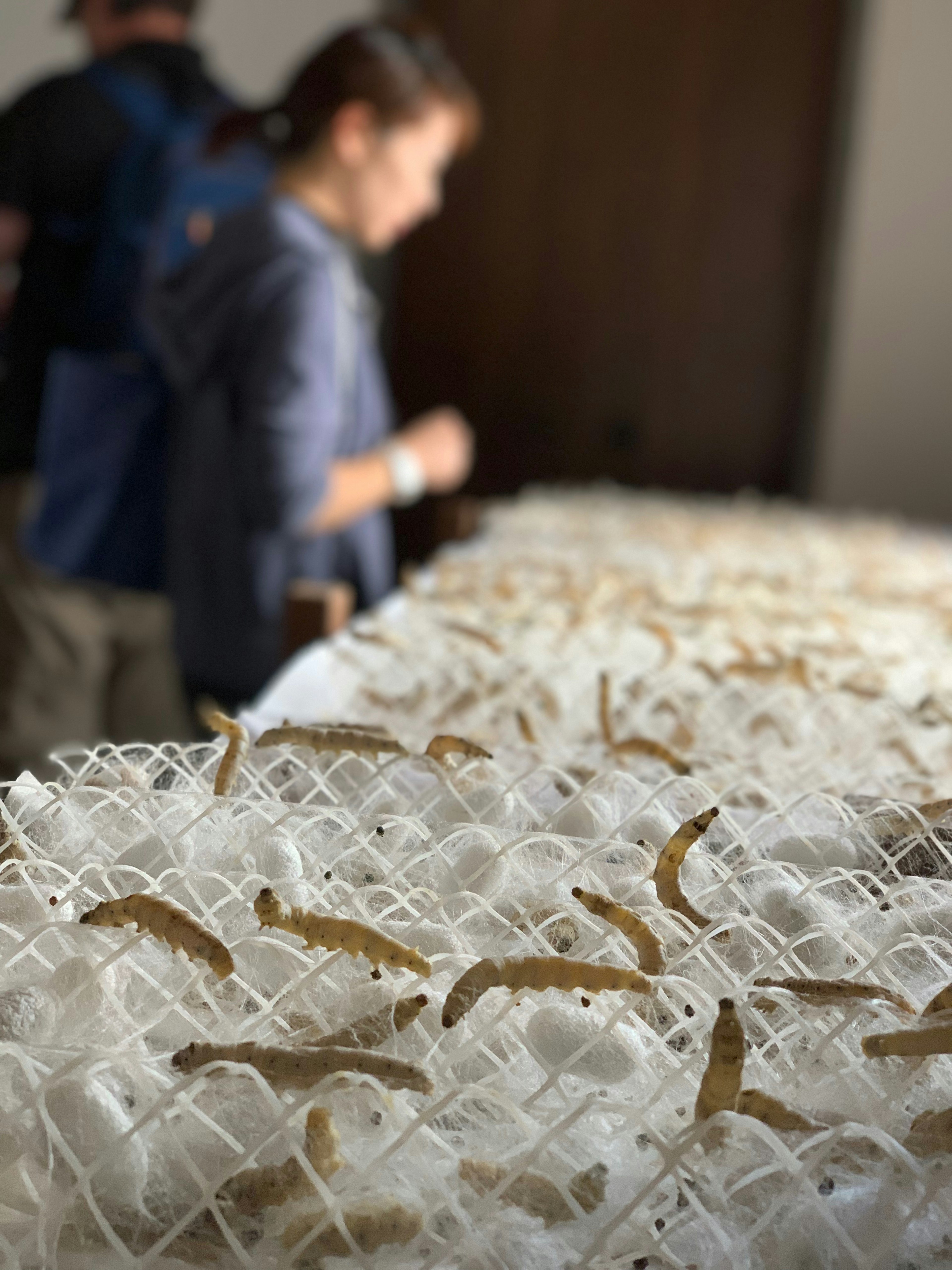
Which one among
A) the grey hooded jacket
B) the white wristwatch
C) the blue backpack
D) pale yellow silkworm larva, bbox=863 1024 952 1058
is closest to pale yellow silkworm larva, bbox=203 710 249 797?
pale yellow silkworm larva, bbox=863 1024 952 1058

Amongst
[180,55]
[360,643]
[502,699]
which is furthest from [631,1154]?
[180,55]

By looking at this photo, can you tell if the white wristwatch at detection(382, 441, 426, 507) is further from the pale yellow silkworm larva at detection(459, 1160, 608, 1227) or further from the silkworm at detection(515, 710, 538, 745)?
the pale yellow silkworm larva at detection(459, 1160, 608, 1227)

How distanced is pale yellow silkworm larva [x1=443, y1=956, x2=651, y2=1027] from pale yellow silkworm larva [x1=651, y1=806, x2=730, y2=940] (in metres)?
0.05

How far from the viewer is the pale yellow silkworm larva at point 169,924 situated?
33 cm

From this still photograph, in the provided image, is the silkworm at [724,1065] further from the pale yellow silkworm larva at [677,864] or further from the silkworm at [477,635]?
the silkworm at [477,635]

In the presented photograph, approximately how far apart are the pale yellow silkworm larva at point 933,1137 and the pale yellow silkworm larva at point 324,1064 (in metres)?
0.13

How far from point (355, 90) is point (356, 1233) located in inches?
49.3

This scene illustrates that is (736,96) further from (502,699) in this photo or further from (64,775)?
(64,775)

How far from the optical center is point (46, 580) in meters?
1.77

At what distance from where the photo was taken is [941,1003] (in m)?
0.34

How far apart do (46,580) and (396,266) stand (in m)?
1.51

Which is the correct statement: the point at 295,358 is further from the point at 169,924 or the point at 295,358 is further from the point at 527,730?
the point at 169,924

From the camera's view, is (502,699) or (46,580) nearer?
(502,699)

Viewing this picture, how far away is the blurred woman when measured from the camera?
1254 millimetres
